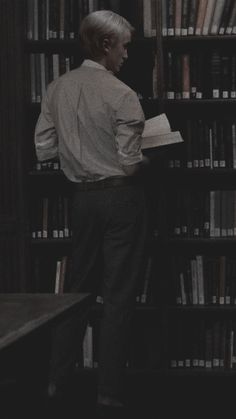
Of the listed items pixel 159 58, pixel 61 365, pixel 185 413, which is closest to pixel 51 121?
pixel 159 58

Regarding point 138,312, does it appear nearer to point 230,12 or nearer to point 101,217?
point 101,217

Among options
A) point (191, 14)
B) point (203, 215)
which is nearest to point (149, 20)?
point (191, 14)

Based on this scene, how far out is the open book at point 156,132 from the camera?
313 cm

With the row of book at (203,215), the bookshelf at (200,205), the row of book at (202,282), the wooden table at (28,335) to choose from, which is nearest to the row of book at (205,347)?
the bookshelf at (200,205)

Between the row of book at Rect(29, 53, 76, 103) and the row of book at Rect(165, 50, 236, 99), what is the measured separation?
0.46 metres

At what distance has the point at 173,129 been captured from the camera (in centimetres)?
367

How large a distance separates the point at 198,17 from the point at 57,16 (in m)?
0.62

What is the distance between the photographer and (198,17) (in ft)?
11.8

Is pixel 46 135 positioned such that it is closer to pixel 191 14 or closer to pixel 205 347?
pixel 191 14

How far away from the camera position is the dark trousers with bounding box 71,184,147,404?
302 cm

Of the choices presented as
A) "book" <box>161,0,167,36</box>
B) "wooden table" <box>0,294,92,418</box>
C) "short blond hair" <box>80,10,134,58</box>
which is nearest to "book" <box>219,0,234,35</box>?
"book" <box>161,0,167,36</box>

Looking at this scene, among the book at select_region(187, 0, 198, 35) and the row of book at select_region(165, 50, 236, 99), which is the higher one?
the book at select_region(187, 0, 198, 35)

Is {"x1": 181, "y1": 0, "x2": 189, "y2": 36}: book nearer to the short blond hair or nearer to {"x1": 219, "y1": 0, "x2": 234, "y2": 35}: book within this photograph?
{"x1": 219, "y1": 0, "x2": 234, "y2": 35}: book

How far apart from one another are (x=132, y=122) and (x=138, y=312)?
1.08 m
